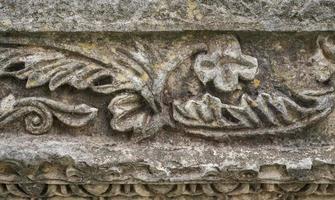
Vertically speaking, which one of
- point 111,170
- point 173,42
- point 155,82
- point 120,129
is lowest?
point 111,170

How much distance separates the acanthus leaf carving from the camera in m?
2.15

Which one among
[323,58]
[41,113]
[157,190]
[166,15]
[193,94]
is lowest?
[157,190]

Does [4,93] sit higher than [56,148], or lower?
A: higher

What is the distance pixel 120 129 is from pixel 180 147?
24 centimetres

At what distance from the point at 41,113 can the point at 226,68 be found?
0.72 metres

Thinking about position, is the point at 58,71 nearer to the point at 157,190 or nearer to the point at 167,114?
the point at 167,114

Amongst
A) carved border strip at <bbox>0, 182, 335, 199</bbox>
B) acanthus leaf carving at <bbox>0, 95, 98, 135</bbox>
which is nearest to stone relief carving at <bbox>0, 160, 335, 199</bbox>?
carved border strip at <bbox>0, 182, 335, 199</bbox>

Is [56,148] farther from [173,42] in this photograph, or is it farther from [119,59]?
[173,42]

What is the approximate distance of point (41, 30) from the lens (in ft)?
6.98

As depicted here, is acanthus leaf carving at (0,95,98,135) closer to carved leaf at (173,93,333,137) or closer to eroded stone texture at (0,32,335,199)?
eroded stone texture at (0,32,335,199)

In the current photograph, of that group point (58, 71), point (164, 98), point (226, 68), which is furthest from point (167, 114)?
point (58, 71)

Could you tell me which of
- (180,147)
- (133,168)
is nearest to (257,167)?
(180,147)

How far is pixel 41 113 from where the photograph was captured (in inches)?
84.8

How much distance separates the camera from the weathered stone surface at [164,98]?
7.03 ft
